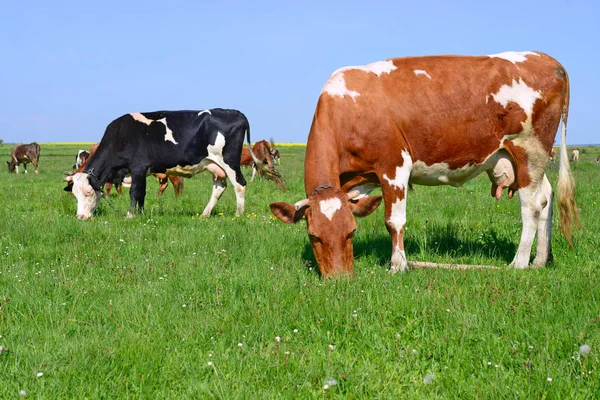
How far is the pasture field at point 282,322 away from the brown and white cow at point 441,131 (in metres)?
0.74

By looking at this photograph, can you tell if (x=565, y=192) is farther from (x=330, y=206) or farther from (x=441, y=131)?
(x=330, y=206)

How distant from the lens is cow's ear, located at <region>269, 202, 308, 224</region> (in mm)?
6359

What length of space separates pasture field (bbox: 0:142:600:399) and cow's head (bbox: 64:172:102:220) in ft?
12.4

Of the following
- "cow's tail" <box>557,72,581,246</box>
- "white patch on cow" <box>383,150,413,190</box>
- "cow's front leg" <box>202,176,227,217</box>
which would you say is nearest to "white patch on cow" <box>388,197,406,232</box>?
"white patch on cow" <box>383,150,413,190</box>

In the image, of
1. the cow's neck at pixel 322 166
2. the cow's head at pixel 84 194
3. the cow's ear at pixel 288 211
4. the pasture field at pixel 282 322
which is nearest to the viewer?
the pasture field at pixel 282 322

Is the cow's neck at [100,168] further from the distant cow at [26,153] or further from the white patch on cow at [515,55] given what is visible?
the distant cow at [26,153]

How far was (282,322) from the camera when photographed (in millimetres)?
4797

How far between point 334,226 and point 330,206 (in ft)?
0.76

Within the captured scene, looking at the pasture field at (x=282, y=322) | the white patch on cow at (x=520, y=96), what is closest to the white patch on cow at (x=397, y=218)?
the pasture field at (x=282, y=322)

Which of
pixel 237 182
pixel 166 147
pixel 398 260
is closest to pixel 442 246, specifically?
pixel 398 260

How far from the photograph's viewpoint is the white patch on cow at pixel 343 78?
22.7 feet

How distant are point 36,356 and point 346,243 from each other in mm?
3132

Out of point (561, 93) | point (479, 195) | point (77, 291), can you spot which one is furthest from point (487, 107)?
point (479, 195)

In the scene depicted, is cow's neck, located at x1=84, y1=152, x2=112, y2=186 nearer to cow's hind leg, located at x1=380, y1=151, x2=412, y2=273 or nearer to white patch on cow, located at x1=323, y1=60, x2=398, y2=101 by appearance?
white patch on cow, located at x1=323, y1=60, x2=398, y2=101
